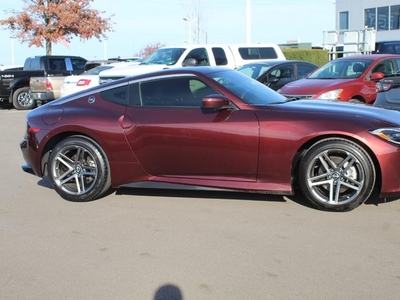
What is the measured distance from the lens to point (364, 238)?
4.78 metres

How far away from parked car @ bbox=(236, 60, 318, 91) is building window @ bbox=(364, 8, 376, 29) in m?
25.3

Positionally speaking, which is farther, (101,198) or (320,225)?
(101,198)

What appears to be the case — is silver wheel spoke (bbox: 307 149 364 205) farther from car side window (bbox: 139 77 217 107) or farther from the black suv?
the black suv

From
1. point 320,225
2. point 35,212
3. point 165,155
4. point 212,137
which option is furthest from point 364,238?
point 35,212

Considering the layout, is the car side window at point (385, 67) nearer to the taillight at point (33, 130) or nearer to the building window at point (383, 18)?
the taillight at point (33, 130)

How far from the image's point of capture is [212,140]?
568 cm

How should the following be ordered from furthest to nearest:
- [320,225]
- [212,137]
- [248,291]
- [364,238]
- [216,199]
Result: 1. [216,199]
2. [212,137]
3. [320,225]
4. [364,238]
5. [248,291]

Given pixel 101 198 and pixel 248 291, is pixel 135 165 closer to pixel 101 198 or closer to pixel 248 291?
pixel 101 198

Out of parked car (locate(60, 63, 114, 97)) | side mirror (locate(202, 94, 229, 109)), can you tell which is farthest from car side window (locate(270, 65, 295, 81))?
side mirror (locate(202, 94, 229, 109))

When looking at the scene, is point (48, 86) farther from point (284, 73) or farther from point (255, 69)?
point (284, 73)

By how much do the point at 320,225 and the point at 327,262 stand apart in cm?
90

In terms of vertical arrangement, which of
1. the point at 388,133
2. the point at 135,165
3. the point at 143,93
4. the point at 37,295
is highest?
the point at 143,93

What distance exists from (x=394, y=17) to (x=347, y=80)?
2782 cm

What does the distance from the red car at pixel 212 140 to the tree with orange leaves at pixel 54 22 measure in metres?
26.5
